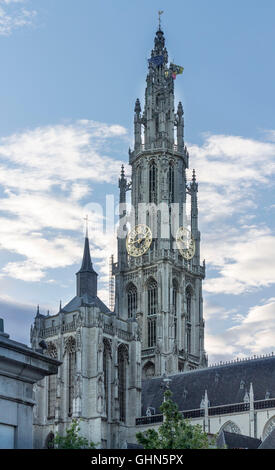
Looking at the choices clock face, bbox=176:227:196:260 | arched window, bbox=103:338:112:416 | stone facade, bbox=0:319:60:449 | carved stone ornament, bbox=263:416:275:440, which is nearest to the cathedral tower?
clock face, bbox=176:227:196:260

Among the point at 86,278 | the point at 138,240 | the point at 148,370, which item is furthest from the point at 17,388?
the point at 138,240

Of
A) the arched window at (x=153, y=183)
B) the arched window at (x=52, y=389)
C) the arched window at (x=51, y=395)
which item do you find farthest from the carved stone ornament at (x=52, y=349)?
the arched window at (x=153, y=183)

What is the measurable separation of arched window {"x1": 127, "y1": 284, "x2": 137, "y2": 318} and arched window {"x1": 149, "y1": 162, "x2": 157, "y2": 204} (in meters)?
10.3

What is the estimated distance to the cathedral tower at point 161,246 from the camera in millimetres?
95438

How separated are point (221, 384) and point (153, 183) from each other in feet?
106

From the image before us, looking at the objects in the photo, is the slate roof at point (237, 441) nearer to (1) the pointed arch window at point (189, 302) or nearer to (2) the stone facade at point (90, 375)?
(2) the stone facade at point (90, 375)

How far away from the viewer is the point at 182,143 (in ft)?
351

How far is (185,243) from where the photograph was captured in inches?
3984

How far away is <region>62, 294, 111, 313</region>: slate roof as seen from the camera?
80.7 meters

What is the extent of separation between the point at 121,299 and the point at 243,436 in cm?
3641

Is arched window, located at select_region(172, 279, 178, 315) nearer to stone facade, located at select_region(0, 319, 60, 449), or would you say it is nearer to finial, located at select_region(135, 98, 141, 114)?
finial, located at select_region(135, 98, 141, 114)
